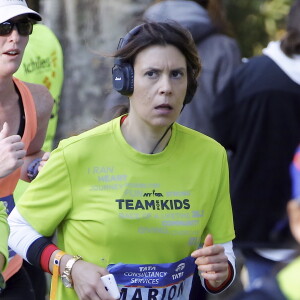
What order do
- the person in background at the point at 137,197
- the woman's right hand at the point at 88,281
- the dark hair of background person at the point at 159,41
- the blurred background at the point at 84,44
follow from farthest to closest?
the blurred background at the point at 84,44, the dark hair of background person at the point at 159,41, the person in background at the point at 137,197, the woman's right hand at the point at 88,281

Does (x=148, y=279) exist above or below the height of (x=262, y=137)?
below

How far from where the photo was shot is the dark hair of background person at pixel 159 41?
4.40 metres

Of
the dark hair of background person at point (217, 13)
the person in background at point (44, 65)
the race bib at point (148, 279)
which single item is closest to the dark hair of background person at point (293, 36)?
the race bib at point (148, 279)

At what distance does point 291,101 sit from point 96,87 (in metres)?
4.38

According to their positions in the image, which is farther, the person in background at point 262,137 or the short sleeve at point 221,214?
the person in background at point 262,137

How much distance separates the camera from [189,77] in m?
4.55

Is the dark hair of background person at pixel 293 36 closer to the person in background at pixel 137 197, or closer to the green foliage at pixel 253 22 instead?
the person in background at pixel 137 197

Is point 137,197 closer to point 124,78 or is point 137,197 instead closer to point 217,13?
point 124,78

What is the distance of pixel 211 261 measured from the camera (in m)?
4.21

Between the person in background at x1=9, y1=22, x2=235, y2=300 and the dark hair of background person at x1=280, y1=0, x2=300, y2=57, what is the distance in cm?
83

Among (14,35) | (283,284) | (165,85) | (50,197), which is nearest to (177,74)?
(165,85)

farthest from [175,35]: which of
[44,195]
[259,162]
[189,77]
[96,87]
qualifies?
[96,87]

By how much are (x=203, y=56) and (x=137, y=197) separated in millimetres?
2151

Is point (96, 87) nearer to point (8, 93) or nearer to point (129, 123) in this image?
point (8, 93)
